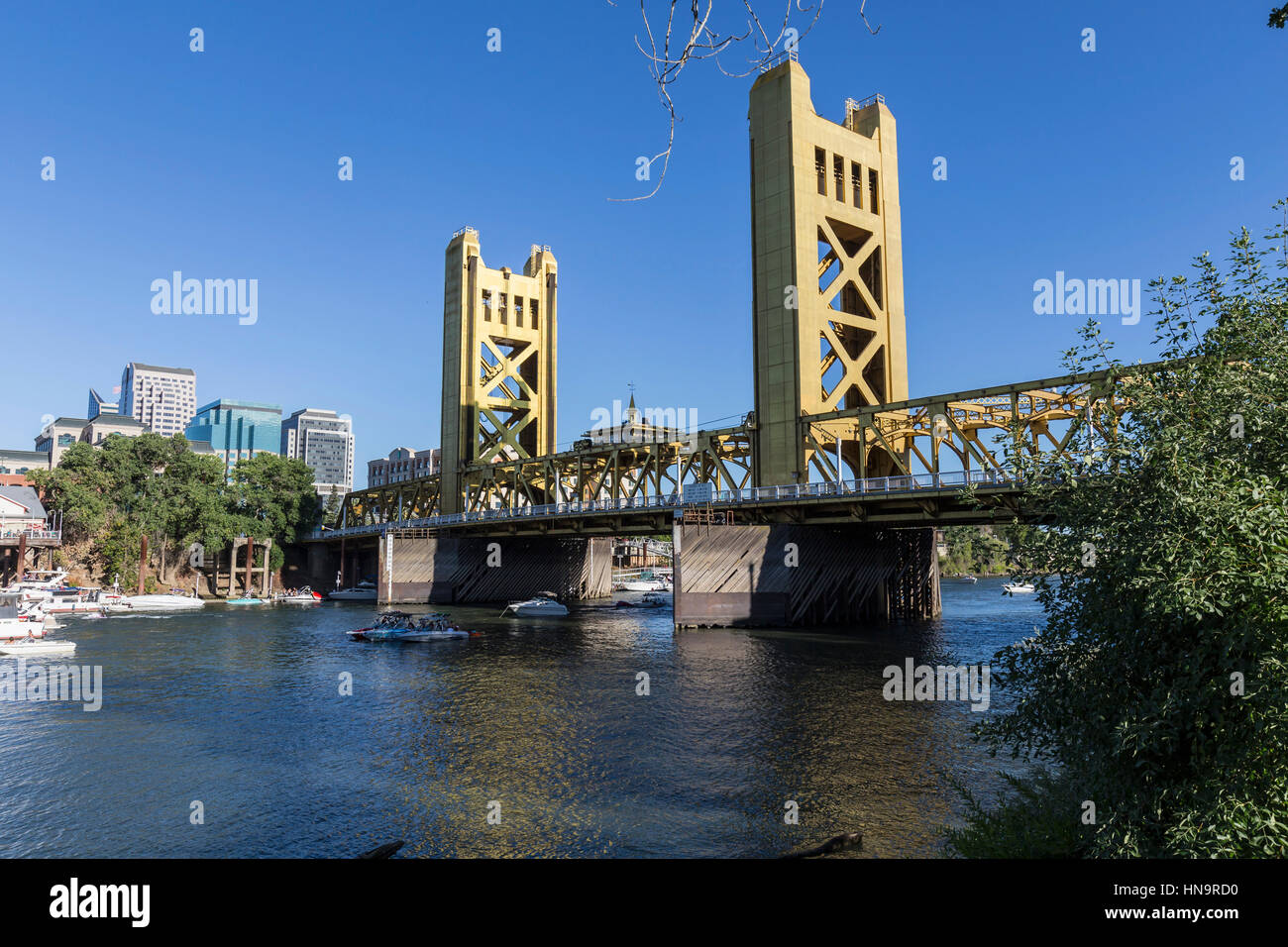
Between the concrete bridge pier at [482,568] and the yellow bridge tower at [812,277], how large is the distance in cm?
3512

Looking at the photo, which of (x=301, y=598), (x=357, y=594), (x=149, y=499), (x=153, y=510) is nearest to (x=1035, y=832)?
(x=301, y=598)

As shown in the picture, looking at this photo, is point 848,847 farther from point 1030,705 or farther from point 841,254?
point 841,254

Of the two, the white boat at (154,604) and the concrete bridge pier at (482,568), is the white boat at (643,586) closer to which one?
the concrete bridge pier at (482,568)

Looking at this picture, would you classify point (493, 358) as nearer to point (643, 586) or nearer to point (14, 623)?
point (643, 586)

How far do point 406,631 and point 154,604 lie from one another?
38.5 meters

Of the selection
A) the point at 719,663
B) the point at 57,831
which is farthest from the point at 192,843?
the point at 719,663

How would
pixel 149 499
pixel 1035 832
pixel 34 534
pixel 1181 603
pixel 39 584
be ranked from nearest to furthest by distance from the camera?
pixel 1181 603
pixel 1035 832
pixel 39 584
pixel 34 534
pixel 149 499

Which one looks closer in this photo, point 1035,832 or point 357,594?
point 1035,832

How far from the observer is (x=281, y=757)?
2344cm

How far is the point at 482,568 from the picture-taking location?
308ft

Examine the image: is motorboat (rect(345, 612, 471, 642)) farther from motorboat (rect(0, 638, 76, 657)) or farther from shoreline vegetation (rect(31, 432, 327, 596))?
shoreline vegetation (rect(31, 432, 327, 596))

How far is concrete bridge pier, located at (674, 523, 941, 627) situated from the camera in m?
55.9

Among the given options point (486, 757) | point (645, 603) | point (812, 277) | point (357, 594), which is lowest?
point (645, 603)

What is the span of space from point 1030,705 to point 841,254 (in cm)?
6117
